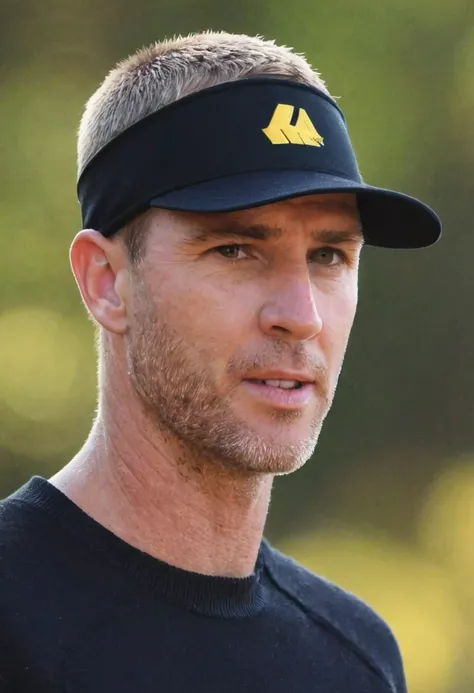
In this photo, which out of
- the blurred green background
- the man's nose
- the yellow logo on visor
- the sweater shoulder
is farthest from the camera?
the blurred green background

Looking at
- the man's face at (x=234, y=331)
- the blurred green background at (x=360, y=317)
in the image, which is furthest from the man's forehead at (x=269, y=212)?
the blurred green background at (x=360, y=317)

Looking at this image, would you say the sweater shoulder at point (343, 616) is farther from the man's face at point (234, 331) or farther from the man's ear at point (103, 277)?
the man's ear at point (103, 277)

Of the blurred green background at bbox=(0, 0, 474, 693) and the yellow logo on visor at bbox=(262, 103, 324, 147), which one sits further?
the blurred green background at bbox=(0, 0, 474, 693)

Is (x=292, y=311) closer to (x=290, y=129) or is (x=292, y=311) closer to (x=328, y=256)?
(x=328, y=256)

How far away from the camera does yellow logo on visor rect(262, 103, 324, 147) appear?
2275 millimetres

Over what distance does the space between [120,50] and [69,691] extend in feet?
25.7

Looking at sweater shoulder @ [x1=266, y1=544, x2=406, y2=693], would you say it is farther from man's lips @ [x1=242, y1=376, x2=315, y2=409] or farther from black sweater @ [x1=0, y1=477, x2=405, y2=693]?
man's lips @ [x1=242, y1=376, x2=315, y2=409]

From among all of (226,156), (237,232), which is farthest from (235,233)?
(226,156)

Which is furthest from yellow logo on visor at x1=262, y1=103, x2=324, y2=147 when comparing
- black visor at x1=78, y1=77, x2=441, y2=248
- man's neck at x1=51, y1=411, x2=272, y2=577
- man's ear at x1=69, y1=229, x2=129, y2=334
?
man's neck at x1=51, y1=411, x2=272, y2=577

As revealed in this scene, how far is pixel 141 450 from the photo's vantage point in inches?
91.2

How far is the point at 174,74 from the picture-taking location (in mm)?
2344

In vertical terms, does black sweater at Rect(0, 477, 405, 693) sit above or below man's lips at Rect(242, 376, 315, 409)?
below

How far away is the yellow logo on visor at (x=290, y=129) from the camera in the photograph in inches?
89.6

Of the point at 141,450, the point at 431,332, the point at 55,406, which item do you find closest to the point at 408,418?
the point at 431,332
